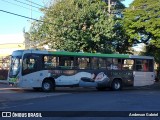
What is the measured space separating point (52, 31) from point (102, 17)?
5.29 meters

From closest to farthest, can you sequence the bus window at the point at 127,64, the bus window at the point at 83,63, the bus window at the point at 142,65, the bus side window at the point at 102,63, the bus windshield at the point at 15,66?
the bus windshield at the point at 15,66 < the bus window at the point at 83,63 < the bus side window at the point at 102,63 < the bus window at the point at 127,64 < the bus window at the point at 142,65

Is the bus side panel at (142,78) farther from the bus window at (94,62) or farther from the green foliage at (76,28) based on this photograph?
the green foliage at (76,28)

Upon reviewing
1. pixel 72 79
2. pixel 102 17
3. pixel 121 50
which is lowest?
pixel 72 79

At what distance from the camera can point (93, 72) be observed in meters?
30.1

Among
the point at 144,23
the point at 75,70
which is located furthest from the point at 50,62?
the point at 144,23

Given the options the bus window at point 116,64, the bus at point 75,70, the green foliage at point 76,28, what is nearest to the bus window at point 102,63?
the bus at point 75,70

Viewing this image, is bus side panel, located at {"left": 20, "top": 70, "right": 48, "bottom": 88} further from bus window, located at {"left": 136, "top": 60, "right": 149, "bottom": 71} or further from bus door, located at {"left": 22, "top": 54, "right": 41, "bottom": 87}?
bus window, located at {"left": 136, "top": 60, "right": 149, "bottom": 71}

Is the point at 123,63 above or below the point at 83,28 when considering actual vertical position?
below

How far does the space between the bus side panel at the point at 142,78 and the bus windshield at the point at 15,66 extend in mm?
10623

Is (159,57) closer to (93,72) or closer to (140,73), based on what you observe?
(140,73)

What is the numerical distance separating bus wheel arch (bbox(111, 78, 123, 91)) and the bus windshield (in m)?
8.59

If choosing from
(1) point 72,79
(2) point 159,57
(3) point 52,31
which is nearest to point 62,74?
(1) point 72,79

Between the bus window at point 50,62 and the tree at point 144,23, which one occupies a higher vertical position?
the tree at point 144,23

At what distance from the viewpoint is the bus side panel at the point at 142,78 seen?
3281cm
